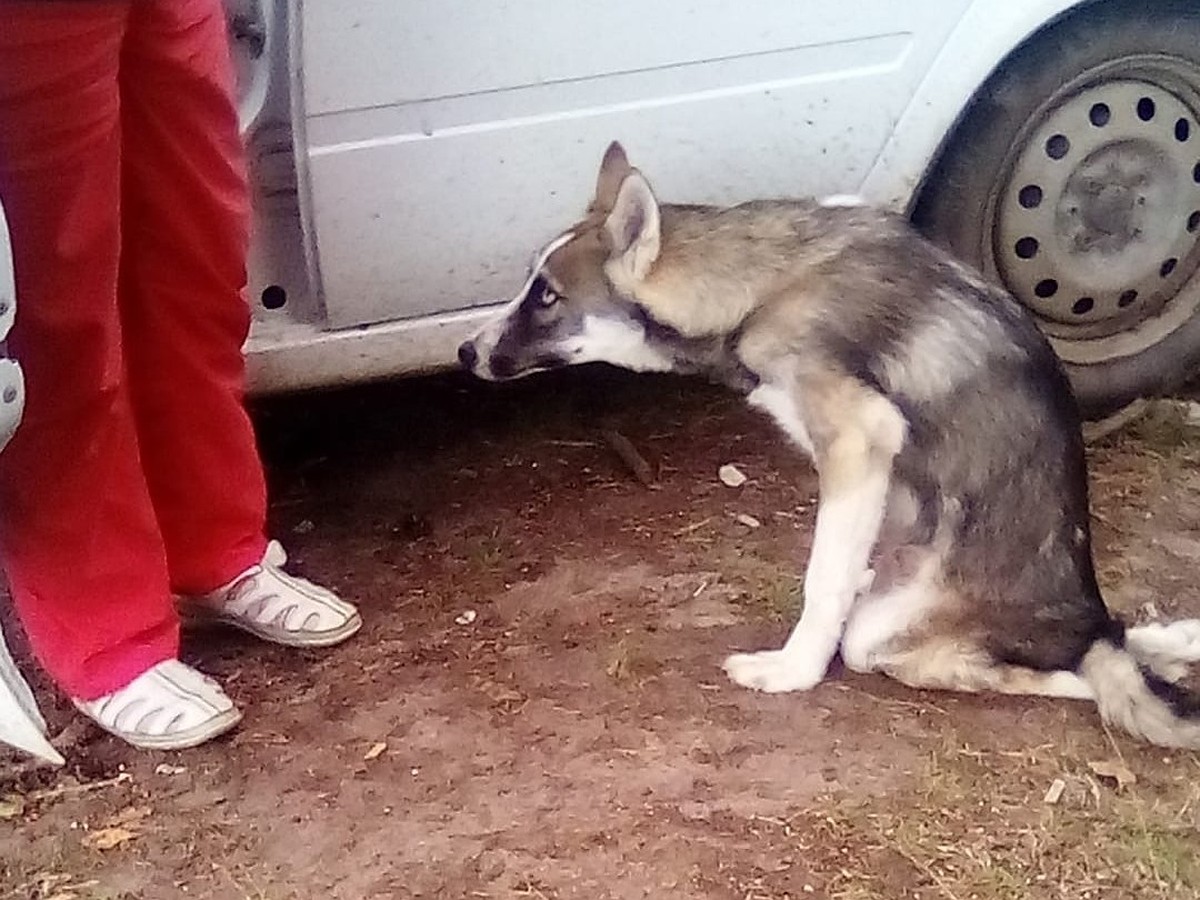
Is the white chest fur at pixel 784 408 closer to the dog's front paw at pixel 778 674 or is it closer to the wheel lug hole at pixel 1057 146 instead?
the dog's front paw at pixel 778 674

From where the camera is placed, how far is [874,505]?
9.36ft

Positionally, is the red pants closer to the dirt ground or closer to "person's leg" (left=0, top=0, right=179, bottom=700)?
"person's leg" (left=0, top=0, right=179, bottom=700)

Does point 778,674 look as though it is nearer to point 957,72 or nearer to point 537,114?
point 537,114

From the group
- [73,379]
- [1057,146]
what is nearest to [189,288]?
[73,379]

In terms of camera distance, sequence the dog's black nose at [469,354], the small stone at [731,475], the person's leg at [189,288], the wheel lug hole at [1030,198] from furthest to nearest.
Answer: the small stone at [731,475] → the wheel lug hole at [1030,198] → the dog's black nose at [469,354] → the person's leg at [189,288]

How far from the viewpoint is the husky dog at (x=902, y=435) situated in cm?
286

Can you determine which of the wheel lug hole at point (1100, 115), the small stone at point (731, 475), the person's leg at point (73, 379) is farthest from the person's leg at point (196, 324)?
the wheel lug hole at point (1100, 115)

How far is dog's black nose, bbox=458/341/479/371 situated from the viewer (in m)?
3.17

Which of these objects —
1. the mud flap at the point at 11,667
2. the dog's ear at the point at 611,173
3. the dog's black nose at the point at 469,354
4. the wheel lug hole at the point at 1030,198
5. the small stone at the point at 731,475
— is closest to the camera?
the mud flap at the point at 11,667

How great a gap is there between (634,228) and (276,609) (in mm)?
959

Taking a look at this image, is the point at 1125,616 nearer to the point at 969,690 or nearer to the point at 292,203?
the point at 969,690

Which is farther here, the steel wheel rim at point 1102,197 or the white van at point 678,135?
the steel wheel rim at point 1102,197

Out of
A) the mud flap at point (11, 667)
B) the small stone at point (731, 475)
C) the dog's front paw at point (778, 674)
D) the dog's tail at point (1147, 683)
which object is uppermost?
the mud flap at point (11, 667)

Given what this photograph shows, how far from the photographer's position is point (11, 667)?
260 centimetres
